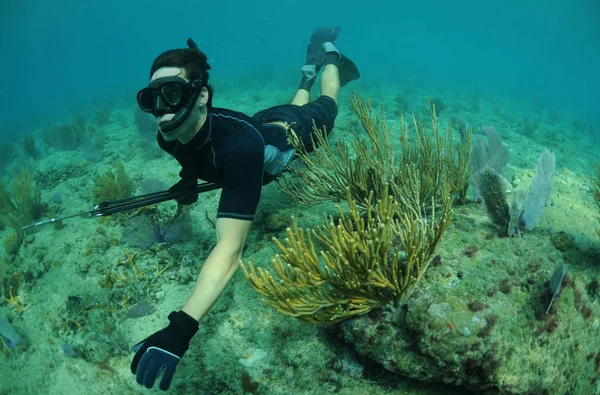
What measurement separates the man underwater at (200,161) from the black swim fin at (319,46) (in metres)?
4.08

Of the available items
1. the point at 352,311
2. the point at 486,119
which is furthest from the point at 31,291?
the point at 486,119

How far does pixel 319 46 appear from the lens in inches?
292

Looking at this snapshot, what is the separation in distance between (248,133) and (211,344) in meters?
2.16

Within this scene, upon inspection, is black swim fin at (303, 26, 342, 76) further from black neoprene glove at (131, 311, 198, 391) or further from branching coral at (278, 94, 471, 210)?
black neoprene glove at (131, 311, 198, 391)

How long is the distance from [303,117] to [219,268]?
2.71 metres

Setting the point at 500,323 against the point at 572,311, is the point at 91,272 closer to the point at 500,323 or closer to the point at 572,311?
the point at 500,323

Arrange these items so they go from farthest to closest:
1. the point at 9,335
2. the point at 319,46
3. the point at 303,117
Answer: the point at 319,46, the point at 303,117, the point at 9,335

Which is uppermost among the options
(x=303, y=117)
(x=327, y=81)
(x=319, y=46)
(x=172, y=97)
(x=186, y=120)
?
(x=319, y=46)

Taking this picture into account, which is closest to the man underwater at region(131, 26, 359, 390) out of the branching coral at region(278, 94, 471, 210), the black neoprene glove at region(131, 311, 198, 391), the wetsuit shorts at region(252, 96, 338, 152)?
the black neoprene glove at region(131, 311, 198, 391)

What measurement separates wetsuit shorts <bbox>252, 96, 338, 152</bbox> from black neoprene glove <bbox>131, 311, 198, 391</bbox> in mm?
2863

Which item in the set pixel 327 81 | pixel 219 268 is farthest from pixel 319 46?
pixel 219 268

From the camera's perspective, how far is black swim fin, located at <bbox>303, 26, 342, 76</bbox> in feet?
23.1

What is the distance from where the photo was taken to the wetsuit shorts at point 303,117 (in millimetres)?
4363

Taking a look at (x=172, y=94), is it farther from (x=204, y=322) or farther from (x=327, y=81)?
(x=327, y=81)
